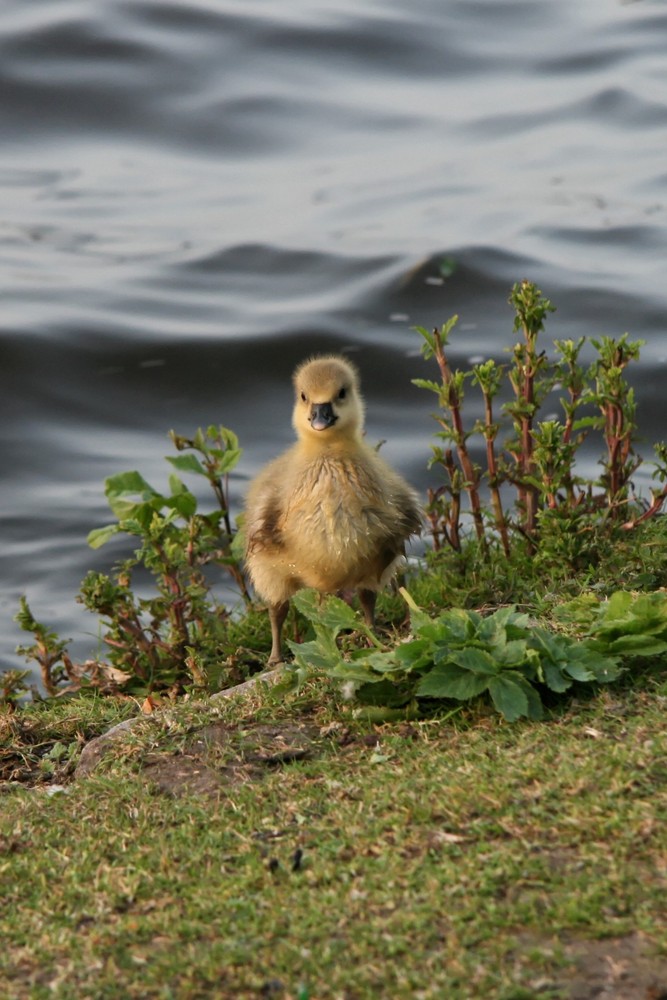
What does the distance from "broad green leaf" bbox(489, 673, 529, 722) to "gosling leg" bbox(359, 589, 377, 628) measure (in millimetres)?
1589

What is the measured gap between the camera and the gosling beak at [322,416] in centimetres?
651

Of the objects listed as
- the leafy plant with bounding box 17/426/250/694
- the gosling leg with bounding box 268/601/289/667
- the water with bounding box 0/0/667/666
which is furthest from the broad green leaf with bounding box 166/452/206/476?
the water with bounding box 0/0/667/666

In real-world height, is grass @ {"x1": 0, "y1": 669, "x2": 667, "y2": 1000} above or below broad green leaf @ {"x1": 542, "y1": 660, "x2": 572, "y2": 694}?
below

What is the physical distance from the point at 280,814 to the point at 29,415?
8900 mm

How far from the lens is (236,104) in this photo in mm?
18156

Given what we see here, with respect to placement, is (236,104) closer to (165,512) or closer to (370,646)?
(165,512)

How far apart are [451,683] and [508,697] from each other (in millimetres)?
212

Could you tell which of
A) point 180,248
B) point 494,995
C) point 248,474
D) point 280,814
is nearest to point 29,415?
point 248,474

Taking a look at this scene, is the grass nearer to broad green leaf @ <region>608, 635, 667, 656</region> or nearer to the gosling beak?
broad green leaf @ <region>608, 635, 667, 656</region>

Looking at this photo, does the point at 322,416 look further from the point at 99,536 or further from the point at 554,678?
the point at 554,678

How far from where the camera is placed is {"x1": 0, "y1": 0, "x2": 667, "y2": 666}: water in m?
12.8

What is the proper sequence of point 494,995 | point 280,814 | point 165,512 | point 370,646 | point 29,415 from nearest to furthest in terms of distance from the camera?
point 494,995 < point 280,814 < point 370,646 < point 165,512 < point 29,415

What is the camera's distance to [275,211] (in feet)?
52.6

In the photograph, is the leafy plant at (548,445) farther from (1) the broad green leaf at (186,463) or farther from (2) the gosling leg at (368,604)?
(1) the broad green leaf at (186,463)
